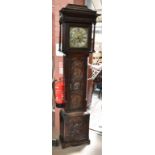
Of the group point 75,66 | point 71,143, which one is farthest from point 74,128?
point 75,66

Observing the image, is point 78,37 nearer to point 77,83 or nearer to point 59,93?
point 77,83

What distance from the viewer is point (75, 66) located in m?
1.94

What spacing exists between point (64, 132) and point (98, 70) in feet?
2.34

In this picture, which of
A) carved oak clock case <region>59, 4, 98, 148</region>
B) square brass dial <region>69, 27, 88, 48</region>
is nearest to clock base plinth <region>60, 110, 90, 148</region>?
carved oak clock case <region>59, 4, 98, 148</region>

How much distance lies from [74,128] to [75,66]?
2.07ft

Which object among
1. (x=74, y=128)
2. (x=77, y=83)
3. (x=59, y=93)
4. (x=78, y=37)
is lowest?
(x=74, y=128)

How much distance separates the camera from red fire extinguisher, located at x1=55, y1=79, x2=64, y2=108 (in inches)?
76.9

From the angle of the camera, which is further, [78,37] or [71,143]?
[71,143]

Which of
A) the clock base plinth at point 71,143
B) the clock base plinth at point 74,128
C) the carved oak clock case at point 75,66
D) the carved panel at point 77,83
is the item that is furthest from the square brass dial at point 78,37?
the clock base plinth at point 71,143

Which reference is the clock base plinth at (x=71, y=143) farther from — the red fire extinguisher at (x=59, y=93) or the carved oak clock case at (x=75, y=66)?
the red fire extinguisher at (x=59, y=93)

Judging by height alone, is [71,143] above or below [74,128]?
below
